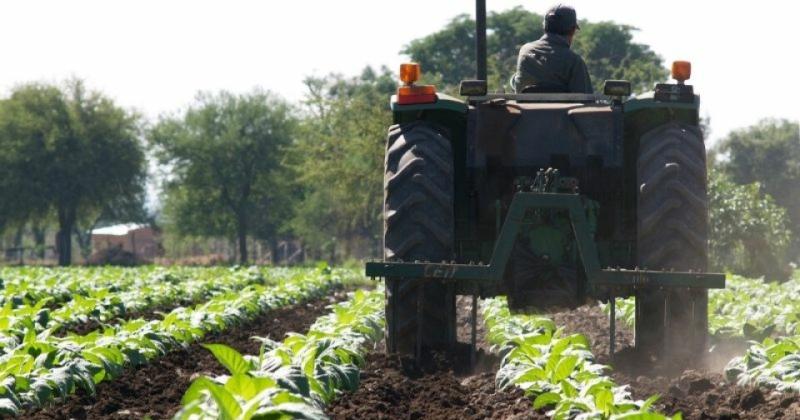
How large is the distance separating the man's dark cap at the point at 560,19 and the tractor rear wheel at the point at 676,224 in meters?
1.24

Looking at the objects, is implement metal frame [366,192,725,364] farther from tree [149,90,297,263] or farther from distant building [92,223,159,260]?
distant building [92,223,159,260]

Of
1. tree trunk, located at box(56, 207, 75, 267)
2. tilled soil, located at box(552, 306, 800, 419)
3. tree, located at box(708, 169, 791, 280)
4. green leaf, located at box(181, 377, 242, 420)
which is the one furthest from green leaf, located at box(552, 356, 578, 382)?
tree trunk, located at box(56, 207, 75, 267)

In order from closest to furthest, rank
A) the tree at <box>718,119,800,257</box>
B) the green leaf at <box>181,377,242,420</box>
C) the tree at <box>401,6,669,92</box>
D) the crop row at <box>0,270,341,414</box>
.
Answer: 1. the green leaf at <box>181,377,242,420</box>
2. the crop row at <box>0,270,341,414</box>
3. the tree at <box>401,6,669,92</box>
4. the tree at <box>718,119,800,257</box>

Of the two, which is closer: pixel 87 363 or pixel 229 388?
pixel 229 388

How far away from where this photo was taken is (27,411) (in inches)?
269

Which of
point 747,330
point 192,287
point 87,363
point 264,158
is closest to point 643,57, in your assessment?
point 264,158

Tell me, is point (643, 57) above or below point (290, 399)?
above

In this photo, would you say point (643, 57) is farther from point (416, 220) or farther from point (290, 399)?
point (290, 399)

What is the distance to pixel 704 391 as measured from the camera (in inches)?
293

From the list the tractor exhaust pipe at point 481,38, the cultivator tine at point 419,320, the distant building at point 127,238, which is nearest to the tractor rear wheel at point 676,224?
the cultivator tine at point 419,320

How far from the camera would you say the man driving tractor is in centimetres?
926

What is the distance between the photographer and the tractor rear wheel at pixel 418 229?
822cm

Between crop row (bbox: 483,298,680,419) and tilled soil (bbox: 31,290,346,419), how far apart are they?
187 cm

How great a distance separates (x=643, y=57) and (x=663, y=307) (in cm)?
4659
